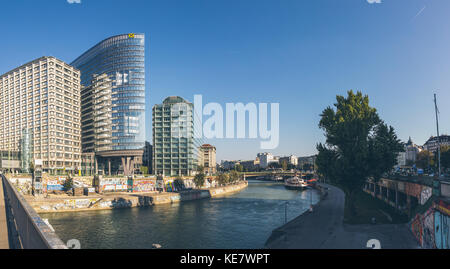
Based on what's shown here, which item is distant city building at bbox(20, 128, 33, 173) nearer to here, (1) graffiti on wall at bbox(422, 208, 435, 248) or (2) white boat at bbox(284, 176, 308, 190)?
(2) white boat at bbox(284, 176, 308, 190)

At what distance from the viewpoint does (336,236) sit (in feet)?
104

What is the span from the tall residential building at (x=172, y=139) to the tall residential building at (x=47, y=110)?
40328 mm

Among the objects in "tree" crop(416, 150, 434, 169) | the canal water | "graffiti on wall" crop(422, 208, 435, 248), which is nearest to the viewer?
"graffiti on wall" crop(422, 208, 435, 248)

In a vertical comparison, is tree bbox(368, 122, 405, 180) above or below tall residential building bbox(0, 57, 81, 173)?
below

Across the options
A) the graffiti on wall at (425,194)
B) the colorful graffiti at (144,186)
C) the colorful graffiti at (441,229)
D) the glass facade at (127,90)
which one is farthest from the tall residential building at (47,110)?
the colorful graffiti at (441,229)

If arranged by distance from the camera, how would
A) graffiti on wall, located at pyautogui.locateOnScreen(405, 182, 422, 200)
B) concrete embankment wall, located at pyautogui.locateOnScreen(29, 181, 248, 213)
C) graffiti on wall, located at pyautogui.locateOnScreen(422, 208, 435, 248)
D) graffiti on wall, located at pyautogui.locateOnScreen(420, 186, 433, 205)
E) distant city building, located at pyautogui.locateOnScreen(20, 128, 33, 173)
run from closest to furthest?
graffiti on wall, located at pyautogui.locateOnScreen(422, 208, 435, 248)
graffiti on wall, located at pyautogui.locateOnScreen(420, 186, 433, 205)
graffiti on wall, located at pyautogui.locateOnScreen(405, 182, 422, 200)
concrete embankment wall, located at pyautogui.locateOnScreen(29, 181, 248, 213)
distant city building, located at pyautogui.locateOnScreen(20, 128, 33, 173)

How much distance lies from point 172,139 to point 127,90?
34493 mm

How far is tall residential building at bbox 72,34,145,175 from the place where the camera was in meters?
131

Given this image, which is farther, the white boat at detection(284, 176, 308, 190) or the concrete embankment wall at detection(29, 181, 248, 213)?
the white boat at detection(284, 176, 308, 190)

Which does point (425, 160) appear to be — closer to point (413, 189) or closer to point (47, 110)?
point (413, 189)

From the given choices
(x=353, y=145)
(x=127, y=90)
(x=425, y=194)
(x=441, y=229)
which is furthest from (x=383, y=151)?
(x=127, y=90)

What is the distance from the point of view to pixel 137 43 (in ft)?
446

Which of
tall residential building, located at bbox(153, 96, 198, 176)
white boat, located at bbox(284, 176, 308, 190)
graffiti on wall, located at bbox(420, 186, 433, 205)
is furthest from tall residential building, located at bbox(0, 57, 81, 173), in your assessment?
graffiti on wall, located at bbox(420, 186, 433, 205)

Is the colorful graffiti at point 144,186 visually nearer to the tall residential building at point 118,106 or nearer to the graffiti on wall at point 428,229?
the tall residential building at point 118,106
